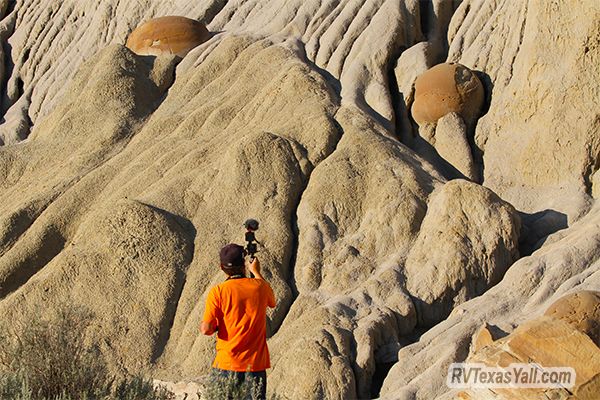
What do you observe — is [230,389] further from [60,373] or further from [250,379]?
[60,373]

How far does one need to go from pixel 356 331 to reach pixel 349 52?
7717 millimetres

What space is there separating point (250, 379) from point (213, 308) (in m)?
0.60

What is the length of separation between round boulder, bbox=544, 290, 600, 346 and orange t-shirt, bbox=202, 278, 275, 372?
3.83 meters

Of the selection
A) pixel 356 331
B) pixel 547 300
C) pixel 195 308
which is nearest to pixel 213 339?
pixel 195 308

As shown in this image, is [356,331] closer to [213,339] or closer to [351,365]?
[351,365]

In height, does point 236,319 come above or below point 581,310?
below

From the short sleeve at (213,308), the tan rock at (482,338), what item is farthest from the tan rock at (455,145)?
the short sleeve at (213,308)

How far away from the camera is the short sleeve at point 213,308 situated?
25.4 ft

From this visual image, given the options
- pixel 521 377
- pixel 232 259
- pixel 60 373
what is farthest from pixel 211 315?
pixel 521 377

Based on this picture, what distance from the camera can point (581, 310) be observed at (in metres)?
10.8

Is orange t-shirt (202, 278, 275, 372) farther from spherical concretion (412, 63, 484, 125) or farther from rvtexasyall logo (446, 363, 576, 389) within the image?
spherical concretion (412, 63, 484, 125)

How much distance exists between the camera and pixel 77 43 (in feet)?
80.0

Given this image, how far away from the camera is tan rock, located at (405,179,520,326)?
13469 millimetres

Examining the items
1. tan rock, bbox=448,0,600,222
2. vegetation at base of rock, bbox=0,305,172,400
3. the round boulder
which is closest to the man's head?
vegetation at base of rock, bbox=0,305,172,400
